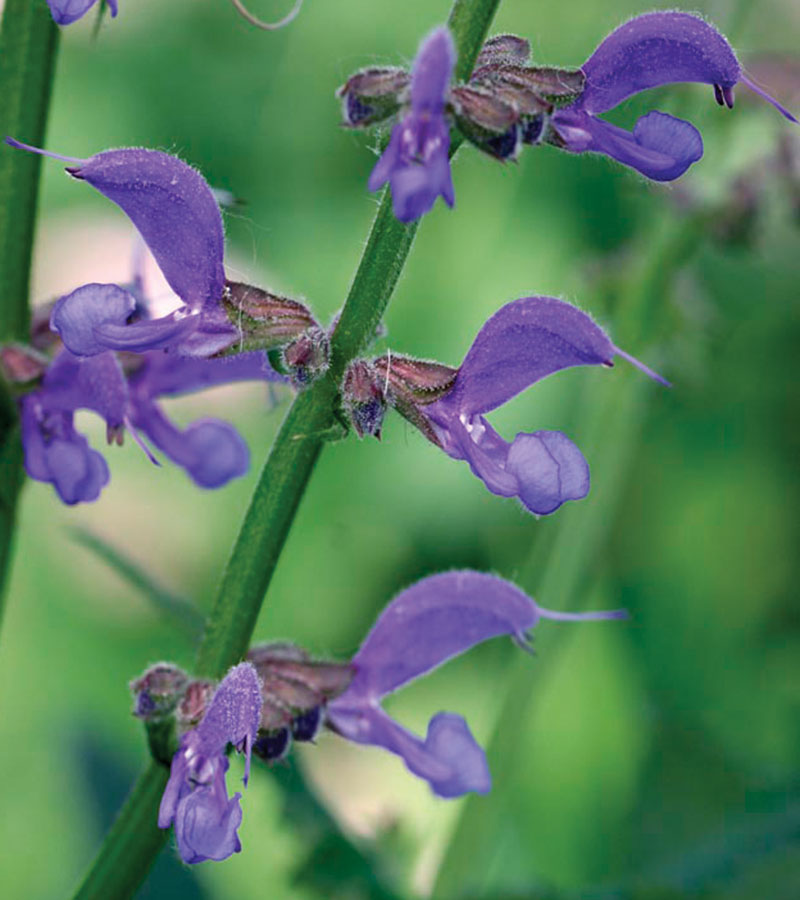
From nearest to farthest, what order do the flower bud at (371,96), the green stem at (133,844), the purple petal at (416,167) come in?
1. the purple petal at (416,167)
2. the flower bud at (371,96)
3. the green stem at (133,844)

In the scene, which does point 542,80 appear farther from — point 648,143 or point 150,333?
point 150,333

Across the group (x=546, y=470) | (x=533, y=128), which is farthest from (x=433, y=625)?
(x=533, y=128)

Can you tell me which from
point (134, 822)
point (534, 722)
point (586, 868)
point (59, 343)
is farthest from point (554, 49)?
point (134, 822)

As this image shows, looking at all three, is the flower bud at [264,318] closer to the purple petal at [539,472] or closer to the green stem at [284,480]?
the green stem at [284,480]

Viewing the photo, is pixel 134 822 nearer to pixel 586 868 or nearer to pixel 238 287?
pixel 238 287

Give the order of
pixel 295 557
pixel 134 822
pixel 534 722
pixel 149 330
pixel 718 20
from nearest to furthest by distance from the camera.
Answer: pixel 149 330 → pixel 134 822 → pixel 718 20 → pixel 534 722 → pixel 295 557

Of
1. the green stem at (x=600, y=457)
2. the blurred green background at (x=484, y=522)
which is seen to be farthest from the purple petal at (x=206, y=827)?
the green stem at (x=600, y=457)
